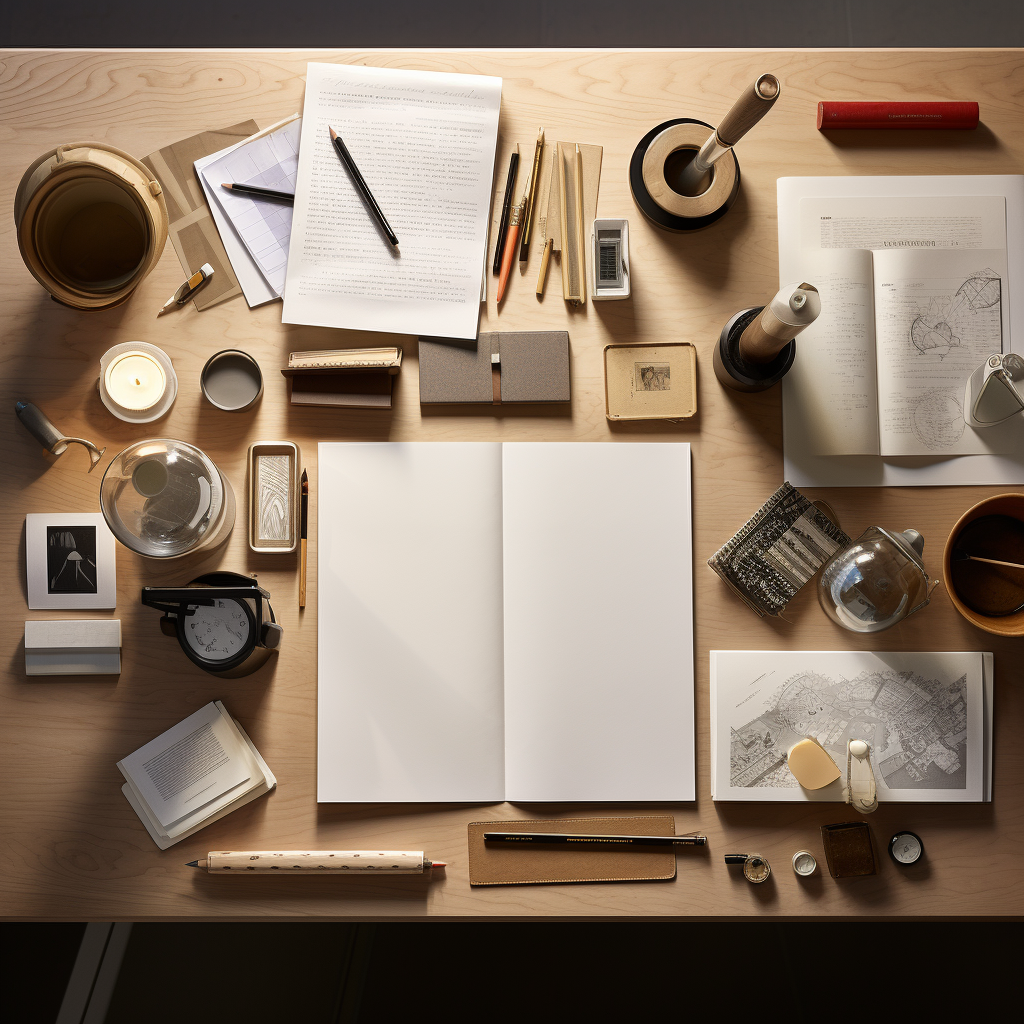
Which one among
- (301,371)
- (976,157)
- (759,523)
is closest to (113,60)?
(301,371)

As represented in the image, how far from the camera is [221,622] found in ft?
3.06

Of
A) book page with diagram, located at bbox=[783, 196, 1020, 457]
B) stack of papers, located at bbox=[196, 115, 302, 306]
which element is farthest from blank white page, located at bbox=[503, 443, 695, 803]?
stack of papers, located at bbox=[196, 115, 302, 306]

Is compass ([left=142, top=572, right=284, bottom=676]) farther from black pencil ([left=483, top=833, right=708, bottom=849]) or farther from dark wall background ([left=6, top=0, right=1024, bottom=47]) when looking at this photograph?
dark wall background ([left=6, top=0, right=1024, bottom=47])

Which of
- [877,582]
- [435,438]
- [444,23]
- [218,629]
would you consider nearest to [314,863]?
[218,629]

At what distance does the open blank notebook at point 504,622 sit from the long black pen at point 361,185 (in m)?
0.31

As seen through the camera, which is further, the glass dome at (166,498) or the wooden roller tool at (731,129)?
the glass dome at (166,498)

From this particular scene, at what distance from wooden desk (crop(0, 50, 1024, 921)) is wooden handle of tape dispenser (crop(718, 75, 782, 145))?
17cm

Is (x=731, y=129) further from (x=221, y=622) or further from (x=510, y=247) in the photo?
(x=221, y=622)

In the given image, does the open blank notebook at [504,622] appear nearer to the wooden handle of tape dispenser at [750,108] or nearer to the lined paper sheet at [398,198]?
the lined paper sheet at [398,198]

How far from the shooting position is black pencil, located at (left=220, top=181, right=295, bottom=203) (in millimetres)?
1029

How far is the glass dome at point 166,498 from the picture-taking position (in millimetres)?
947

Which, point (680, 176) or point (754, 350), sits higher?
point (680, 176)

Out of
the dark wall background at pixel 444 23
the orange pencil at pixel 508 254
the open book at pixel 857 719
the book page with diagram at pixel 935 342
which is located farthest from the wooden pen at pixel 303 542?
the dark wall background at pixel 444 23

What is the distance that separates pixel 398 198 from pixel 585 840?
37.6 inches
